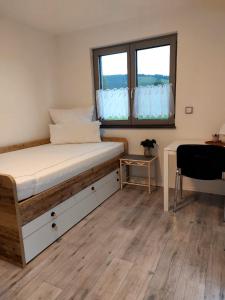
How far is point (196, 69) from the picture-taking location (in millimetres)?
2516

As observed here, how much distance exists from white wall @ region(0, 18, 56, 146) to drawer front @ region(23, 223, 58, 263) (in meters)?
1.33

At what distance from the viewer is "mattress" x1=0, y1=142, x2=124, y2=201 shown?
1.60 metres

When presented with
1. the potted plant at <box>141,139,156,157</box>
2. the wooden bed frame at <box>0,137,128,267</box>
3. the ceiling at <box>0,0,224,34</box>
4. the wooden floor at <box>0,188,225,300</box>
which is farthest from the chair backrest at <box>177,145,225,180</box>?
the ceiling at <box>0,0,224,34</box>

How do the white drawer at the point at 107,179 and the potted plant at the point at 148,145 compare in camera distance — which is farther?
the potted plant at the point at 148,145

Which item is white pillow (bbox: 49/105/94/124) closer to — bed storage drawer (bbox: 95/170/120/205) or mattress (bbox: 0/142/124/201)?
mattress (bbox: 0/142/124/201)

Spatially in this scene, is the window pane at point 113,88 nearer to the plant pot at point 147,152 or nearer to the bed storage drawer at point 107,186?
the plant pot at point 147,152

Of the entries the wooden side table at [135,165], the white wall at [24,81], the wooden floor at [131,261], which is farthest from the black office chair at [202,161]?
the white wall at [24,81]

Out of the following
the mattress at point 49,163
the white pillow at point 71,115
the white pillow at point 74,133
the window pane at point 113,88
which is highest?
the window pane at point 113,88

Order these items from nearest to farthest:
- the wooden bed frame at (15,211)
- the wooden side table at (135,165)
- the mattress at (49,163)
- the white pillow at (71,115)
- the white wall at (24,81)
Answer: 1. the wooden bed frame at (15,211)
2. the mattress at (49,163)
3. the white wall at (24,81)
4. the wooden side table at (135,165)
5. the white pillow at (71,115)

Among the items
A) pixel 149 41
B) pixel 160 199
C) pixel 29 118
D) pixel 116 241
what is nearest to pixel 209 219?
pixel 160 199

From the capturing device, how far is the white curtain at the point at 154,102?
2734 mm

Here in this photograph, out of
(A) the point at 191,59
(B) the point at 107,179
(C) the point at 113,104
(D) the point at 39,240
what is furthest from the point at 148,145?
(D) the point at 39,240

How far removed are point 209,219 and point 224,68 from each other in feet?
5.34

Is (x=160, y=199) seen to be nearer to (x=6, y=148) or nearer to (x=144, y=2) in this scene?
(x=6, y=148)
